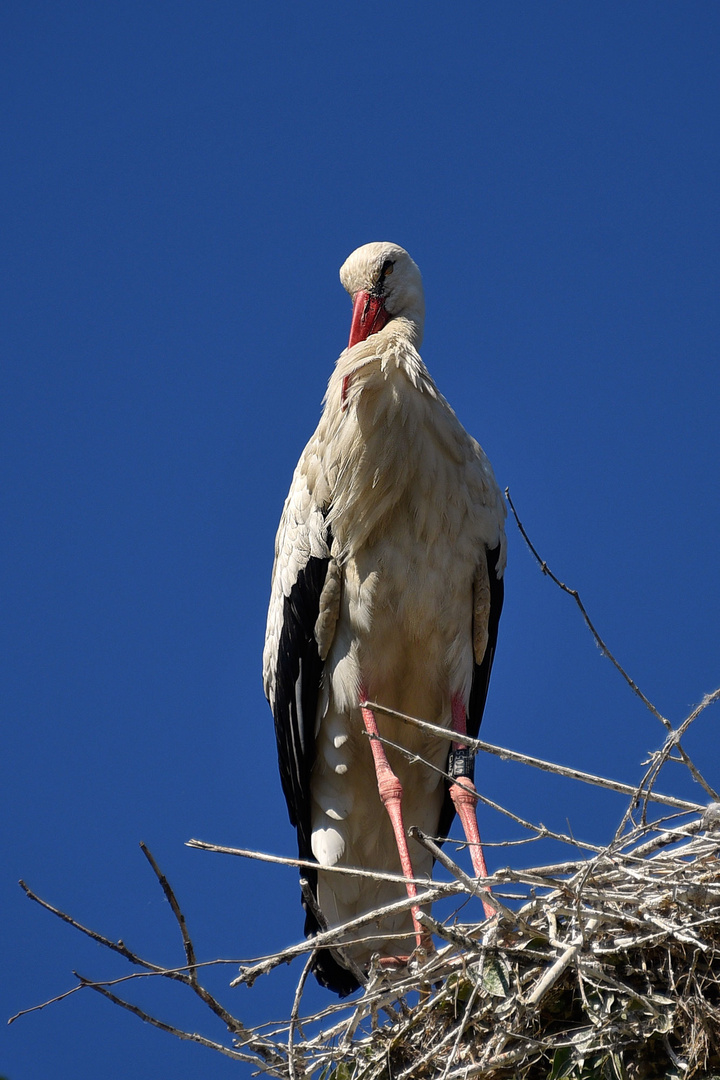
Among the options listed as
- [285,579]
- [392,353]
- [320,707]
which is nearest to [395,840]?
[320,707]

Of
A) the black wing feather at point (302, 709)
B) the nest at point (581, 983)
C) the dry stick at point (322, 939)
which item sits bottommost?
the nest at point (581, 983)

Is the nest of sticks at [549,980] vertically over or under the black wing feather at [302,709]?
under

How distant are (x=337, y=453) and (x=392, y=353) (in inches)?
13.9

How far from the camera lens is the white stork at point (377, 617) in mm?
4004

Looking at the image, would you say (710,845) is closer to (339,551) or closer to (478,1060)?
(478,1060)

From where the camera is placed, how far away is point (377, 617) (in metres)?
3.97

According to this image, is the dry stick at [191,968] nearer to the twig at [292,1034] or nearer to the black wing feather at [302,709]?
the twig at [292,1034]

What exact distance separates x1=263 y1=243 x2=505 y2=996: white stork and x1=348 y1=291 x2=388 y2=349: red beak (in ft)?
0.68

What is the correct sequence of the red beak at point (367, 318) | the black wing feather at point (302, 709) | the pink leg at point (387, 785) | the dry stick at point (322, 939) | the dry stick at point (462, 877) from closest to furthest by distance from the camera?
the dry stick at point (462, 877) < the dry stick at point (322, 939) < the pink leg at point (387, 785) < the black wing feather at point (302, 709) < the red beak at point (367, 318)

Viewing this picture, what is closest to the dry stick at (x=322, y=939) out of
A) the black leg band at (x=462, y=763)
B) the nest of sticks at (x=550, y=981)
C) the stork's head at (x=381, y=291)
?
the nest of sticks at (x=550, y=981)

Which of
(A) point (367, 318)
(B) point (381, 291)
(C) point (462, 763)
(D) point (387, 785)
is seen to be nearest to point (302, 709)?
(D) point (387, 785)

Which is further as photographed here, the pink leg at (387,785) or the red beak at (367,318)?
the red beak at (367,318)

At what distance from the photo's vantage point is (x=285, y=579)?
4.18 m

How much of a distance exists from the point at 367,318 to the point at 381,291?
0.10 metres
